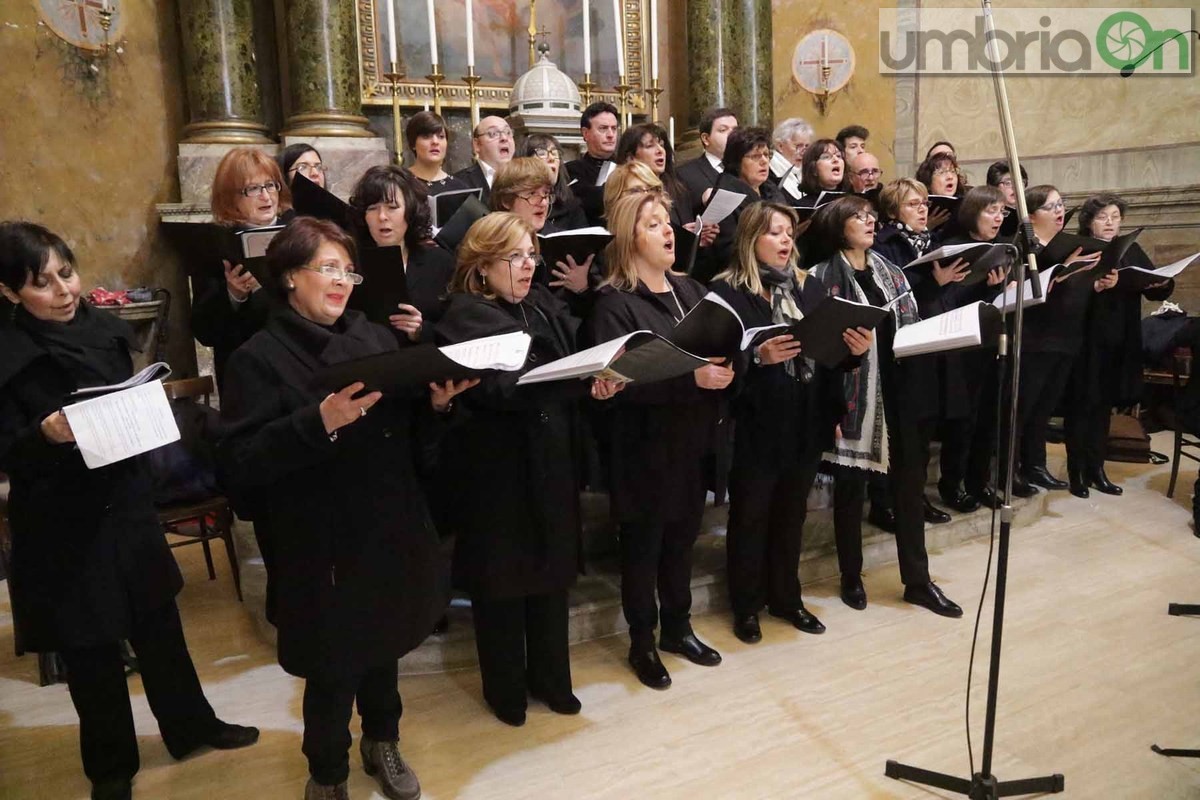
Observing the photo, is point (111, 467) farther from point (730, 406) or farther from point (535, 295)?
point (730, 406)

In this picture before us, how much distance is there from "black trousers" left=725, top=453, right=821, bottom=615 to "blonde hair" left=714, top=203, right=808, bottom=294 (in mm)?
667

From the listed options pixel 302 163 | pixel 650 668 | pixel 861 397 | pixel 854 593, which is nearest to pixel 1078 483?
pixel 854 593

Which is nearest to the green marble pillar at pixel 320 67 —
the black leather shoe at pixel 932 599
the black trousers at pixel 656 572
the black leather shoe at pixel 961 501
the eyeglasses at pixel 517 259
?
the eyeglasses at pixel 517 259

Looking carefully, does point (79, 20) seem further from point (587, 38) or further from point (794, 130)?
point (794, 130)

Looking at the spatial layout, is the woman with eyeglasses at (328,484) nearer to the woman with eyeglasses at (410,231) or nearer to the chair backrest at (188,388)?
the woman with eyeglasses at (410,231)

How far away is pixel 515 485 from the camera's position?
265cm

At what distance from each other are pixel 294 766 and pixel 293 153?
7.19 feet

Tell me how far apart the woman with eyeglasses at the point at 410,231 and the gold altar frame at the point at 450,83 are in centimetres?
355

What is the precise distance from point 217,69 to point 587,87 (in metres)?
2.42

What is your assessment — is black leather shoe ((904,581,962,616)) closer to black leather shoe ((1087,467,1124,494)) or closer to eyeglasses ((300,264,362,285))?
black leather shoe ((1087,467,1124,494))

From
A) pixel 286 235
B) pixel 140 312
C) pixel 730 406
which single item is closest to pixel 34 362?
pixel 286 235

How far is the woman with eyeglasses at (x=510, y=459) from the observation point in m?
2.54
